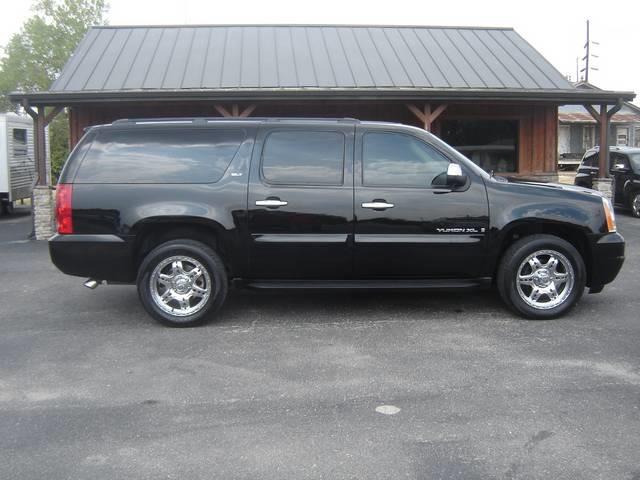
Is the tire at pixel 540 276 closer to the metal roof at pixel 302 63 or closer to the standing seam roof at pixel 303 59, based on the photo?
the metal roof at pixel 302 63

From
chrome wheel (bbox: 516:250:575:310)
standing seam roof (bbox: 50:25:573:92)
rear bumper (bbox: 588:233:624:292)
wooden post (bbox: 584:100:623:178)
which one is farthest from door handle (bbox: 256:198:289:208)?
wooden post (bbox: 584:100:623:178)

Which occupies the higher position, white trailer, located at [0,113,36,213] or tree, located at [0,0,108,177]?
tree, located at [0,0,108,177]

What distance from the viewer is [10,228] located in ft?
47.7

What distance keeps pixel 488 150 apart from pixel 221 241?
10435 millimetres

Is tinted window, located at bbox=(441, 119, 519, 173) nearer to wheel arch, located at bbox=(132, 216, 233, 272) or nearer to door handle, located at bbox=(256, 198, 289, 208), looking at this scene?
door handle, located at bbox=(256, 198, 289, 208)

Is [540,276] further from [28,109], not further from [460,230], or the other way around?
[28,109]

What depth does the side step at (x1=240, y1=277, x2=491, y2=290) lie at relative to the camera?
19.7 feet

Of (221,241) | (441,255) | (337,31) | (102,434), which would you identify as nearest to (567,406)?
(441,255)

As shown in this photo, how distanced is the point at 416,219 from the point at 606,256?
1.81 metres

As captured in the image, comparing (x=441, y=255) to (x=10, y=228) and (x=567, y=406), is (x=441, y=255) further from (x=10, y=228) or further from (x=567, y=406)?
(x=10, y=228)

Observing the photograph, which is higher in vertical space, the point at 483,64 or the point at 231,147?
the point at 483,64

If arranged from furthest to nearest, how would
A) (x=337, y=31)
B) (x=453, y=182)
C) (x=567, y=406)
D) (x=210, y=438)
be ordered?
(x=337, y=31) → (x=453, y=182) → (x=567, y=406) → (x=210, y=438)

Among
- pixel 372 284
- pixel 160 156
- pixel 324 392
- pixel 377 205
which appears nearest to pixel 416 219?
pixel 377 205

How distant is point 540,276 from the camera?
A: 6.02 m
